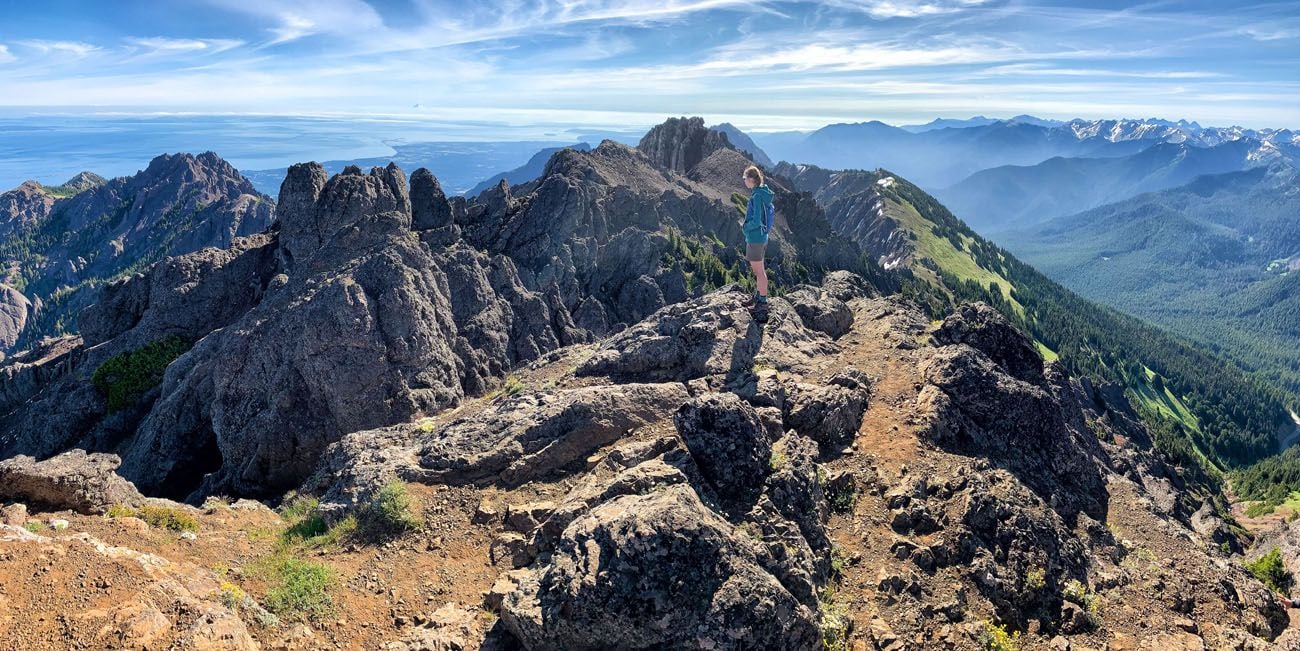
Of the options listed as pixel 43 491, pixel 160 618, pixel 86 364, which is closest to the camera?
pixel 160 618

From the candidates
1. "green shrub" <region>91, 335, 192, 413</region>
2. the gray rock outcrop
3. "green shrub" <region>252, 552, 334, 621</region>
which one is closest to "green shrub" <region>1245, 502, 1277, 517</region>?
"green shrub" <region>252, 552, 334, 621</region>

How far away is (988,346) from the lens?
1046 inches

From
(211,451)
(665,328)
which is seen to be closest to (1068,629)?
(665,328)

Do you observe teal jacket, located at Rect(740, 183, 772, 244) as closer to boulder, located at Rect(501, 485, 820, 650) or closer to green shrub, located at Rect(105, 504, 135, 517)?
boulder, located at Rect(501, 485, 820, 650)

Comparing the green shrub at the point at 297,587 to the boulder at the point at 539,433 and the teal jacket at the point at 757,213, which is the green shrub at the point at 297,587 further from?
the teal jacket at the point at 757,213

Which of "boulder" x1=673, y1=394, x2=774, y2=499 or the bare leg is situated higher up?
the bare leg

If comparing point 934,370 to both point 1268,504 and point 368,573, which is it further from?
point 1268,504

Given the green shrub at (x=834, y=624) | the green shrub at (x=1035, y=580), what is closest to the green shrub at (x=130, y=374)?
the green shrub at (x=834, y=624)

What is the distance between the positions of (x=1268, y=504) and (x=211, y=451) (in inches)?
6262

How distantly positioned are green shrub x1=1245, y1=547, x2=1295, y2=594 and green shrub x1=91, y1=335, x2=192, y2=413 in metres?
65.6

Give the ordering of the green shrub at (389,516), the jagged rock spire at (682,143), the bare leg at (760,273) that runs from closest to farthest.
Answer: the green shrub at (389,516) < the bare leg at (760,273) < the jagged rock spire at (682,143)

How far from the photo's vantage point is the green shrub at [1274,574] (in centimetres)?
3231

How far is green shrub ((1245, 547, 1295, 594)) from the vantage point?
106 feet

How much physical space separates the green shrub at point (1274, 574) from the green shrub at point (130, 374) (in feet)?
215
